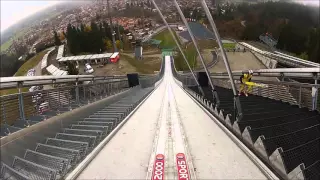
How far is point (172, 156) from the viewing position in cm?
413

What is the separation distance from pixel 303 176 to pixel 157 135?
127 inches

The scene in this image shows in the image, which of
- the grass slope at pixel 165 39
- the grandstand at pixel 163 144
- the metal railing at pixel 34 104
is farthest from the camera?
the grass slope at pixel 165 39

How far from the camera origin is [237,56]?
55.3 m

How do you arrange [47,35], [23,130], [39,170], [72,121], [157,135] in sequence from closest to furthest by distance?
[39,170], [23,130], [157,135], [72,121], [47,35]

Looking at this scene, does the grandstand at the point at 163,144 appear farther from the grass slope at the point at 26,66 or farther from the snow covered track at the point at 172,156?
the grass slope at the point at 26,66

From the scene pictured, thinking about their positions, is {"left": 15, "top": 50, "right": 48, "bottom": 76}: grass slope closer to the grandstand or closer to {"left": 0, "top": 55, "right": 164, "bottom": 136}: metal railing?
{"left": 0, "top": 55, "right": 164, "bottom": 136}: metal railing

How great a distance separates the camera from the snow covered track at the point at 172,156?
3516 mm

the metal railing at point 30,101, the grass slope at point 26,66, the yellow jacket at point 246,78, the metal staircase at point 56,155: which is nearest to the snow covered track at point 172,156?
the metal staircase at point 56,155

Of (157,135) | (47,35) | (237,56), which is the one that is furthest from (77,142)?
(47,35)

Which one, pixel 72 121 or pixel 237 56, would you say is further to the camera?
pixel 237 56

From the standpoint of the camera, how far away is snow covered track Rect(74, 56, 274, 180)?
3516 millimetres

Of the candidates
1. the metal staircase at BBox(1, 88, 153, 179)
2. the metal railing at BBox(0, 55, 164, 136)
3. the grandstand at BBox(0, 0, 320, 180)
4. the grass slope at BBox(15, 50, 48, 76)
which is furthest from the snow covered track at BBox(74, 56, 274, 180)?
the grass slope at BBox(15, 50, 48, 76)

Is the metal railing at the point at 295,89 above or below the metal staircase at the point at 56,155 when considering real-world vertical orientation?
above

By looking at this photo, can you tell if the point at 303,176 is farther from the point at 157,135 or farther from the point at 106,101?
the point at 106,101
